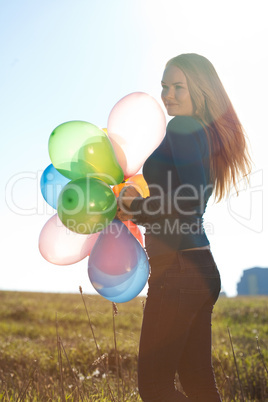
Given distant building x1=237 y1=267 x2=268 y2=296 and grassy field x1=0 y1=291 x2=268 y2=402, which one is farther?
distant building x1=237 y1=267 x2=268 y2=296

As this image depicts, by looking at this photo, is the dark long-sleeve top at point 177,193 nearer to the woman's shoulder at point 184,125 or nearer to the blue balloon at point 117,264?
the woman's shoulder at point 184,125

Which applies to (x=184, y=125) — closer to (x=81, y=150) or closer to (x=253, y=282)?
(x=81, y=150)

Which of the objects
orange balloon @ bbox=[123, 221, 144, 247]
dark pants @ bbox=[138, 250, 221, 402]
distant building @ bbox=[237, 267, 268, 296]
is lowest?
distant building @ bbox=[237, 267, 268, 296]

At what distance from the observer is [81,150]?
231 cm

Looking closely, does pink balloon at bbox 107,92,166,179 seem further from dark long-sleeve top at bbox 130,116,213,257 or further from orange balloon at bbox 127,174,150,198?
dark long-sleeve top at bbox 130,116,213,257

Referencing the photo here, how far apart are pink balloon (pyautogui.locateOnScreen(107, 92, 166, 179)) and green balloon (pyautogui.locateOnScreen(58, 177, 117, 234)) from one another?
404mm

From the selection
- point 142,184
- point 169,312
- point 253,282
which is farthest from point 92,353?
point 253,282

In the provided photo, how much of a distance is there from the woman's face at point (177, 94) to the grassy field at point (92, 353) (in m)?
1.15

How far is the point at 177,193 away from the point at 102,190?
46 centimetres

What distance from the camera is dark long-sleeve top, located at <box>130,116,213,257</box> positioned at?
5.82 feet

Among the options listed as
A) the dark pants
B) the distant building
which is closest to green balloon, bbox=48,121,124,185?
the dark pants

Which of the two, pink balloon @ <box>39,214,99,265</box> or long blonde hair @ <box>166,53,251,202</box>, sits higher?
long blonde hair @ <box>166,53,251,202</box>

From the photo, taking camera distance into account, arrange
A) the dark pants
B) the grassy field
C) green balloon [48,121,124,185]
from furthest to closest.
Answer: the grassy field
green balloon [48,121,124,185]
the dark pants

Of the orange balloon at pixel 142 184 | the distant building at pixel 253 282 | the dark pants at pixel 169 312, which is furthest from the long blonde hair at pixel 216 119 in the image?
the distant building at pixel 253 282
